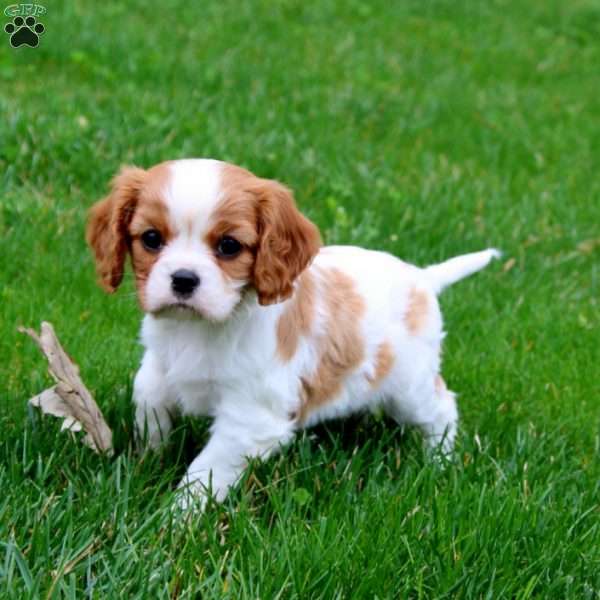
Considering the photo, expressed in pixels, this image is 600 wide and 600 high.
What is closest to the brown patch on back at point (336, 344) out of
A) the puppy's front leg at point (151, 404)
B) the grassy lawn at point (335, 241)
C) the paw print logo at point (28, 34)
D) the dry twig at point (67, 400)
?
the grassy lawn at point (335, 241)

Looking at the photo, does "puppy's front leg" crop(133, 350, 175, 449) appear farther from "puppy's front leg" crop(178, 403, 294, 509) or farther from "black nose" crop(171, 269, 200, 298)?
"black nose" crop(171, 269, 200, 298)

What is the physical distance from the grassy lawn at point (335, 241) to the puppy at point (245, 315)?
0.56ft

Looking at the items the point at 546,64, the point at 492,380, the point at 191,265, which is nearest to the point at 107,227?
the point at 191,265

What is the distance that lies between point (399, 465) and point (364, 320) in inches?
20.8

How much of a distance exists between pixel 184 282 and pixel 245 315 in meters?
0.38

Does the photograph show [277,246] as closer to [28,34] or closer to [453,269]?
[453,269]

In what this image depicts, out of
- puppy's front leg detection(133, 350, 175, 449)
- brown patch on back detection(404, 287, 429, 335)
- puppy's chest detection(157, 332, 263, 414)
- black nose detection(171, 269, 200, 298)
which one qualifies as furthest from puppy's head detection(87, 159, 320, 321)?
brown patch on back detection(404, 287, 429, 335)

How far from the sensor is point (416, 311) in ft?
13.8

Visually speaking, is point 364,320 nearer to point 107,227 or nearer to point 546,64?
point 107,227

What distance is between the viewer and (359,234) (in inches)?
230

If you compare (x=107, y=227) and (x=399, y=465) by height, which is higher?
(x=107, y=227)

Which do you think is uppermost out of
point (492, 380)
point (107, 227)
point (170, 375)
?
point (107, 227)

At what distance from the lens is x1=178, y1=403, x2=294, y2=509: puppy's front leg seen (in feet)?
11.8

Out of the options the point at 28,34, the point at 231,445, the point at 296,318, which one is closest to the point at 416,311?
the point at 296,318
